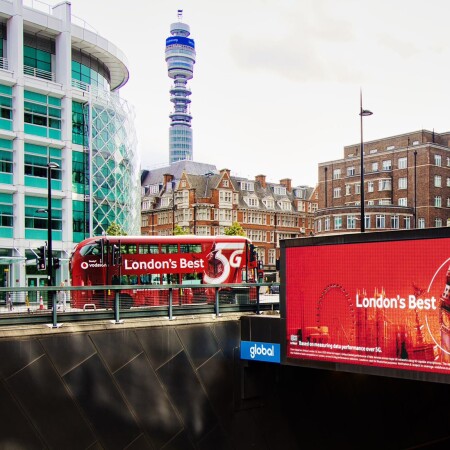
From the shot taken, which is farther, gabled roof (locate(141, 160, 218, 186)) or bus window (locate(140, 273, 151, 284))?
gabled roof (locate(141, 160, 218, 186))

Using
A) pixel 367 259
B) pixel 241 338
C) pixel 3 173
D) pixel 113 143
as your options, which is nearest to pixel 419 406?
pixel 241 338

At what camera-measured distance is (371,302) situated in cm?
1694

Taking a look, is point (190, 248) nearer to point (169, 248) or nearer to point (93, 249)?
point (169, 248)

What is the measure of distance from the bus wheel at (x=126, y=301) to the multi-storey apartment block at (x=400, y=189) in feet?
208

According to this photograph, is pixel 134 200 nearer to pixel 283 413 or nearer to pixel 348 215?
pixel 348 215

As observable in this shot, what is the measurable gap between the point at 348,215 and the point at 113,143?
34255mm

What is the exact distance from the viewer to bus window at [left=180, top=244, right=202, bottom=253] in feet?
117

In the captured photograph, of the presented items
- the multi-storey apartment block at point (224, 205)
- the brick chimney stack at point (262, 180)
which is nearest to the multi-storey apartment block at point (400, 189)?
the multi-storey apartment block at point (224, 205)

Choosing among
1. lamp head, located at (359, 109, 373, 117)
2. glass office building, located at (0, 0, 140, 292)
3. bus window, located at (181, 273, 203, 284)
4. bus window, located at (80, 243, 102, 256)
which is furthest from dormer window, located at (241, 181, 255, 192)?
lamp head, located at (359, 109, 373, 117)

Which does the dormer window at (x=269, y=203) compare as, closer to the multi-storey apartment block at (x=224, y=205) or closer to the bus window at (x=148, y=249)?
the multi-storey apartment block at (x=224, y=205)

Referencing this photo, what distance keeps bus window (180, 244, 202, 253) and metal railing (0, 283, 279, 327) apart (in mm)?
13184

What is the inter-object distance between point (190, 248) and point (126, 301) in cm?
1739

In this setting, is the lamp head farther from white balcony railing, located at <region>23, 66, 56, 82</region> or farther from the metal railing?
white balcony railing, located at <region>23, 66, 56, 82</region>

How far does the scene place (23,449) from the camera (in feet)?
48.4
